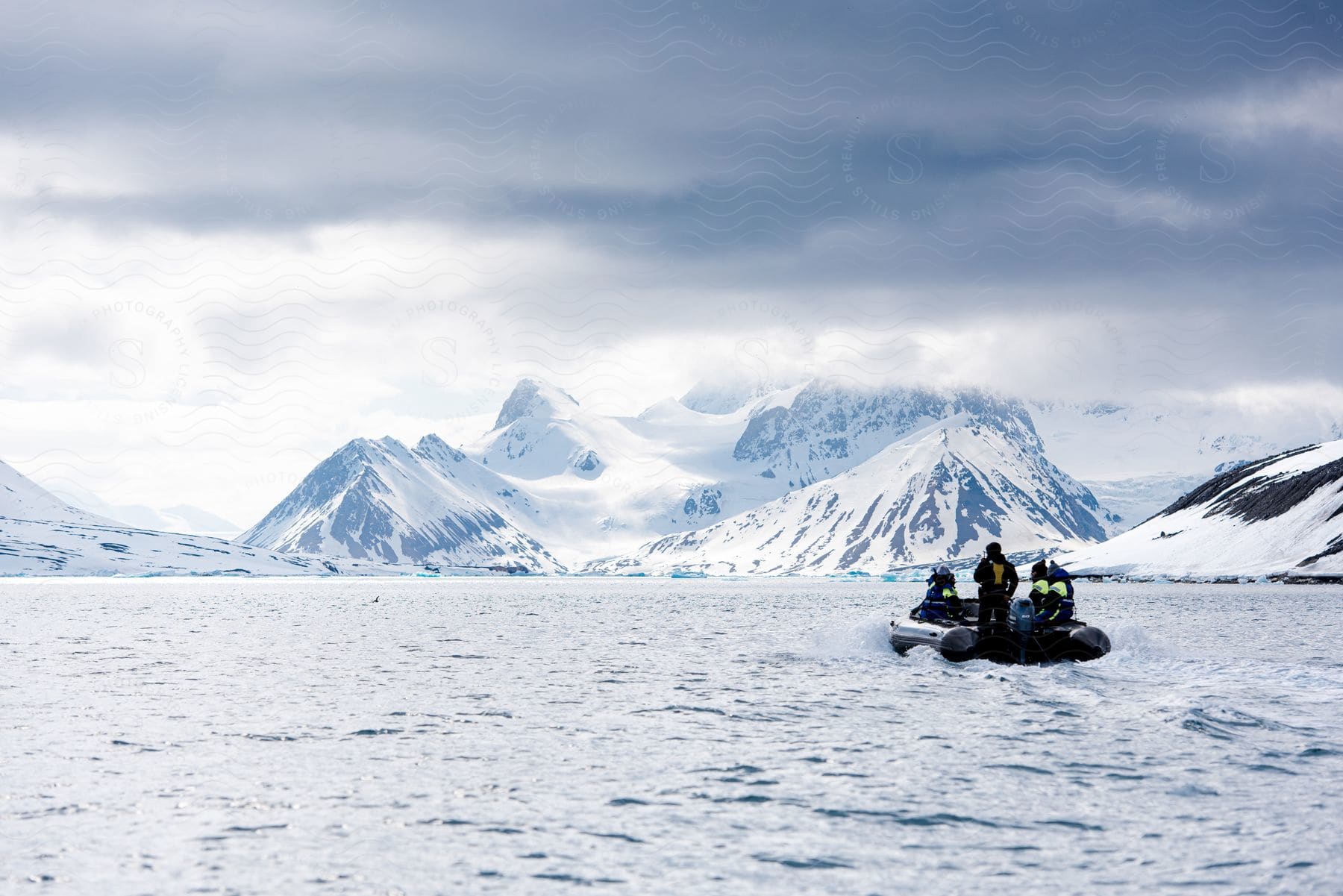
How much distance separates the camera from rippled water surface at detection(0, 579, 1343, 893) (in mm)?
20297

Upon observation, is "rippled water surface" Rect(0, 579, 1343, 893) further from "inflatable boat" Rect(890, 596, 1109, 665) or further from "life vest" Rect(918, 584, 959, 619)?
"life vest" Rect(918, 584, 959, 619)

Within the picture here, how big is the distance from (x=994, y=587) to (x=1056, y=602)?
2.74 m

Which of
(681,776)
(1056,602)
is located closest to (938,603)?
(1056,602)

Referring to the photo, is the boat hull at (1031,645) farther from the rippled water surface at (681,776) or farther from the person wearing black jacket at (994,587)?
the rippled water surface at (681,776)

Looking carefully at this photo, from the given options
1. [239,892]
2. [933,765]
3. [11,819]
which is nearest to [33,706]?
[11,819]

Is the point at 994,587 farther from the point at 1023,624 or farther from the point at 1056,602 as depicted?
the point at 1056,602

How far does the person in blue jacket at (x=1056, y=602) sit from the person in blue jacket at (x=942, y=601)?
22.9ft

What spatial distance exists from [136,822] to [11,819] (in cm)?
260

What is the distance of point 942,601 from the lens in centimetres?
6069

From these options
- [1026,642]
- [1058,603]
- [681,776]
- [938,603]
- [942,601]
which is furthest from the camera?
[942,601]

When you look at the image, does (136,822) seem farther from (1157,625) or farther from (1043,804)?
(1157,625)

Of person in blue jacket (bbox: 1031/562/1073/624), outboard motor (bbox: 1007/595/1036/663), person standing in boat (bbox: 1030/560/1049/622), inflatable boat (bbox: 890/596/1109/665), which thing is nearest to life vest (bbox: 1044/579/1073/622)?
person in blue jacket (bbox: 1031/562/1073/624)

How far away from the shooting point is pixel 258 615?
437 ft

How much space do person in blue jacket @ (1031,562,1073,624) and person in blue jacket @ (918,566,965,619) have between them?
697 centimetres
